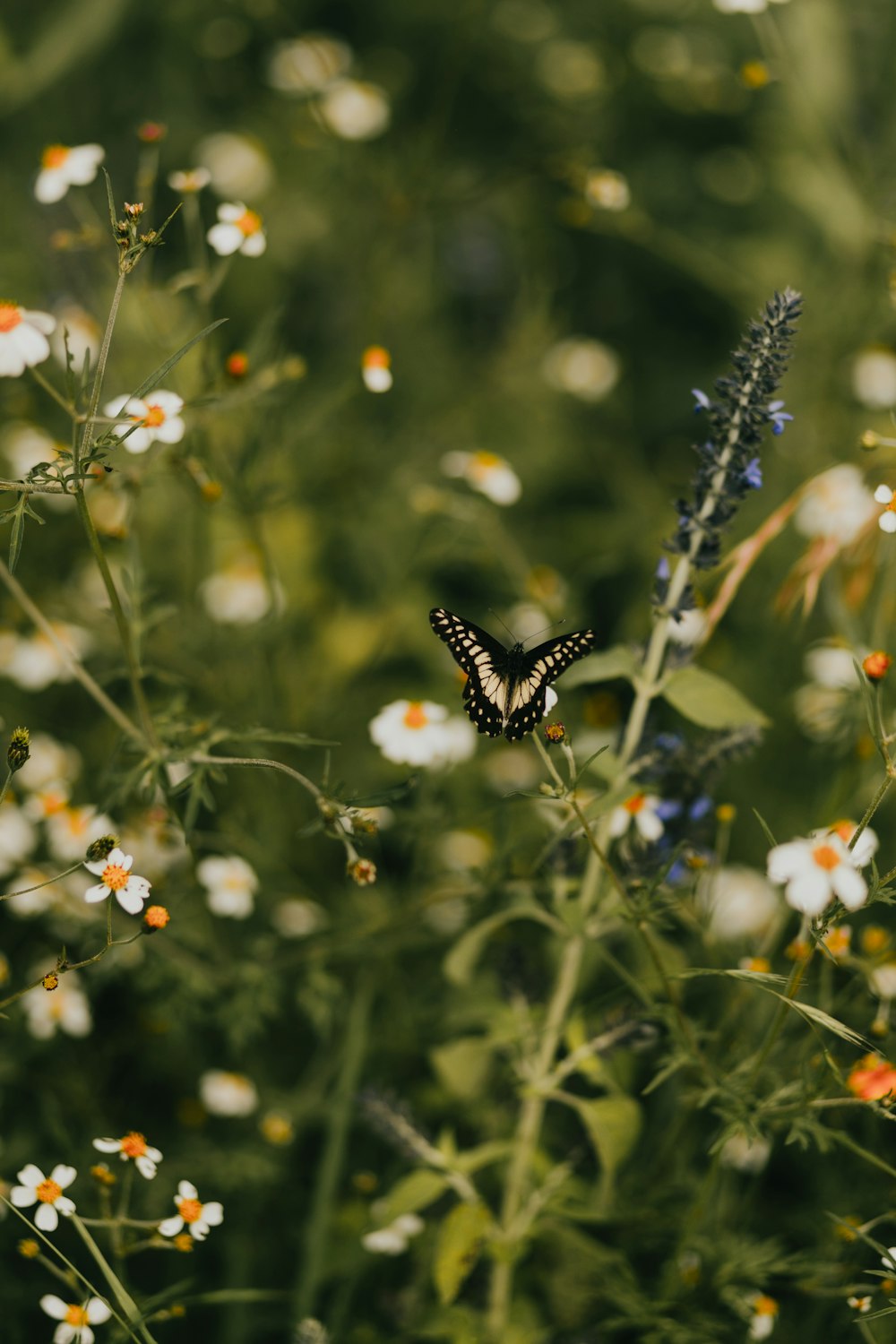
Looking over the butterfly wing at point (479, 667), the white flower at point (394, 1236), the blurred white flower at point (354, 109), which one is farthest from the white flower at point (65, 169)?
the white flower at point (394, 1236)

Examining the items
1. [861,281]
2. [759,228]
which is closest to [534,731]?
[861,281]

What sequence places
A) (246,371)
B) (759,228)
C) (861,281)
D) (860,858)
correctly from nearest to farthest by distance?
(860,858), (246,371), (861,281), (759,228)

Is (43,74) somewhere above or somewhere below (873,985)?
above

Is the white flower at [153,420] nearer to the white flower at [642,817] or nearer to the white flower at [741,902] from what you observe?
the white flower at [642,817]

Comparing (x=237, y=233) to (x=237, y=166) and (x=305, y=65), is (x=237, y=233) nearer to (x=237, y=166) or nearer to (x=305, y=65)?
(x=237, y=166)

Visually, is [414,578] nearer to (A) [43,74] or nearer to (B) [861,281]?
(B) [861,281]

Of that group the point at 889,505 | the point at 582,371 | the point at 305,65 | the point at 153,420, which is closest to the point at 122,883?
the point at 153,420

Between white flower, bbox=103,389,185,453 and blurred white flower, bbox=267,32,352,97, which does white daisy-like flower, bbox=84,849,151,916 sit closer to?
white flower, bbox=103,389,185,453
